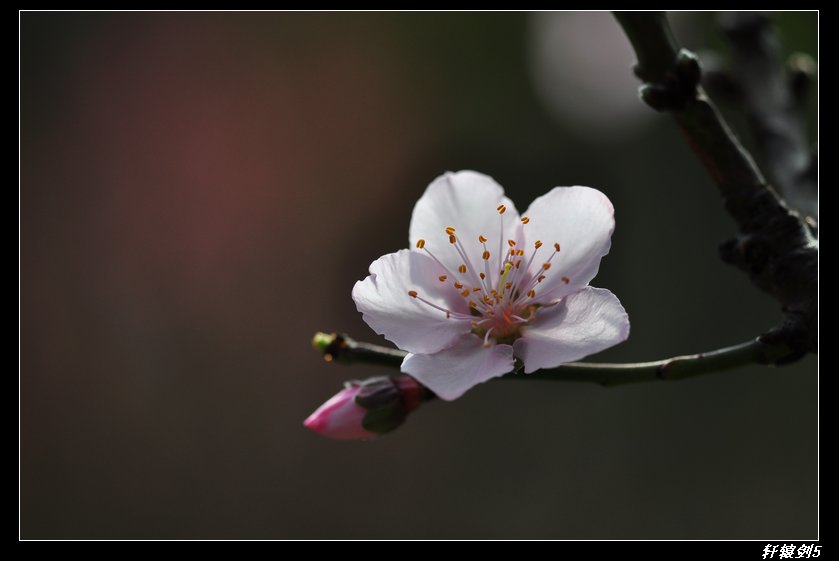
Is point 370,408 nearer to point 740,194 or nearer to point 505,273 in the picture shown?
point 505,273

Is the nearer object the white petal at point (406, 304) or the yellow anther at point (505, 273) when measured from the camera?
the white petal at point (406, 304)

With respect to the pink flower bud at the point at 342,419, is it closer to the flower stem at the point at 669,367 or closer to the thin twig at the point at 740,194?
the flower stem at the point at 669,367

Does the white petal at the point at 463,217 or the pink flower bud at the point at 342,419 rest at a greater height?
the white petal at the point at 463,217

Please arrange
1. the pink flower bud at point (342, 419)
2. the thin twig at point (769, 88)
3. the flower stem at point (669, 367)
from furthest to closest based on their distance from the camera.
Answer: the thin twig at point (769, 88)
the pink flower bud at point (342, 419)
the flower stem at point (669, 367)

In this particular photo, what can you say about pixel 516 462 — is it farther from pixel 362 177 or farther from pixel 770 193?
pixel 770 193

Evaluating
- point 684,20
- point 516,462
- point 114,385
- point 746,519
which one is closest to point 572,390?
point 516,462

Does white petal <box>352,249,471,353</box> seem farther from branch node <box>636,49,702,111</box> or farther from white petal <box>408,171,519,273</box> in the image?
branch node <box>636,49,702,111</box>

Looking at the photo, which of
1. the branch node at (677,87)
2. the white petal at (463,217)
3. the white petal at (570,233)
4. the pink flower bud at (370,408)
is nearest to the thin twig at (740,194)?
the branch node at (677,87)

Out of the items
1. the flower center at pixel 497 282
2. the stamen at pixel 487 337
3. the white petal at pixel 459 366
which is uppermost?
the flower center at pixel 497 282
